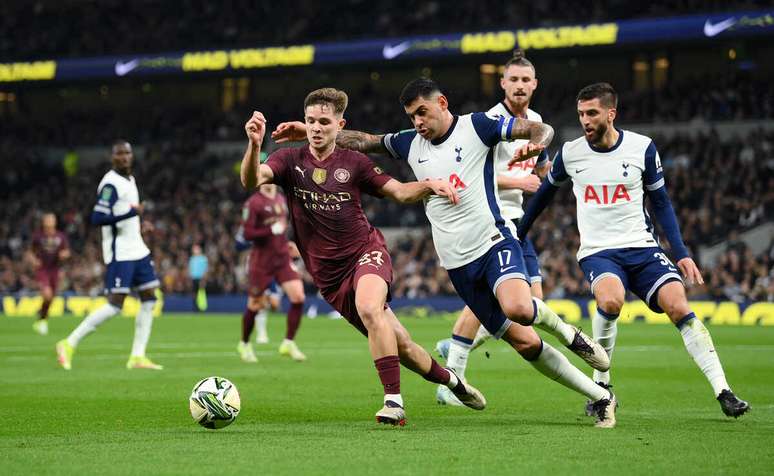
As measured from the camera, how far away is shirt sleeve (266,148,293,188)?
344 inches

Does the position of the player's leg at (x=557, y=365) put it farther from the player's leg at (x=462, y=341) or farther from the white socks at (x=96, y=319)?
the white socks at (x=96, y=319)

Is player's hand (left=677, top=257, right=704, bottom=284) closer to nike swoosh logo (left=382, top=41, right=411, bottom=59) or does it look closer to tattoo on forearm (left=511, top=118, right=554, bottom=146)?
tattoo on forearm (left=511, top=118, right=554, bottom=146)

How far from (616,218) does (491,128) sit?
1444mm

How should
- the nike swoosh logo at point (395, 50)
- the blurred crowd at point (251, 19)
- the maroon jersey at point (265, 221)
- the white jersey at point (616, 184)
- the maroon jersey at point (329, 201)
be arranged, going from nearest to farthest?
1. the maroon jersey at point (329, 201)
2. the white jersey at point (616, 184)
3. the maroon jersey at point (265, 221)
4. the blurred crowd at point (251, 19)
5. the nike swoosh logo at point (395, 50)

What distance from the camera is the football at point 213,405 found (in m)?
8.17

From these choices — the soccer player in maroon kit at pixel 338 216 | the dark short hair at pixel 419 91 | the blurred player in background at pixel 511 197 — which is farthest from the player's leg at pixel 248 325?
the dark short hair at pixel 419 91

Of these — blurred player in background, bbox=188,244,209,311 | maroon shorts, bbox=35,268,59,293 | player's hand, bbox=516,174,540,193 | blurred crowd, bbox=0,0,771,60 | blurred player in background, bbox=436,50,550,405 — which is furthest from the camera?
blurred player in background, bbox=188,244,209,311

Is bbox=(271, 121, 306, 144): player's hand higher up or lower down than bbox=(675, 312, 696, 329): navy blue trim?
higher up

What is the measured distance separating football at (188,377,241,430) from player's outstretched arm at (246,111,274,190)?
1477mm

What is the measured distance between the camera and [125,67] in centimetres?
4272

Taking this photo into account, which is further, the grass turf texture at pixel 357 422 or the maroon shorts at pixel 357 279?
the maroon shorts at pixel 357 279

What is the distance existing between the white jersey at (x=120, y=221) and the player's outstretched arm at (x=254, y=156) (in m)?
6.13

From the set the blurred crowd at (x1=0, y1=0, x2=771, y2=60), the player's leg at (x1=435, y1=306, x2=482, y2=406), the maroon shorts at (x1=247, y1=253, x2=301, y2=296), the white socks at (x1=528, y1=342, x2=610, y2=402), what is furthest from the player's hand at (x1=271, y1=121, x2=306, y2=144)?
the blurred crowd at (x1=0, y1=0, x2=771, y2=60)

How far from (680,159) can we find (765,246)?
4.31 meters
